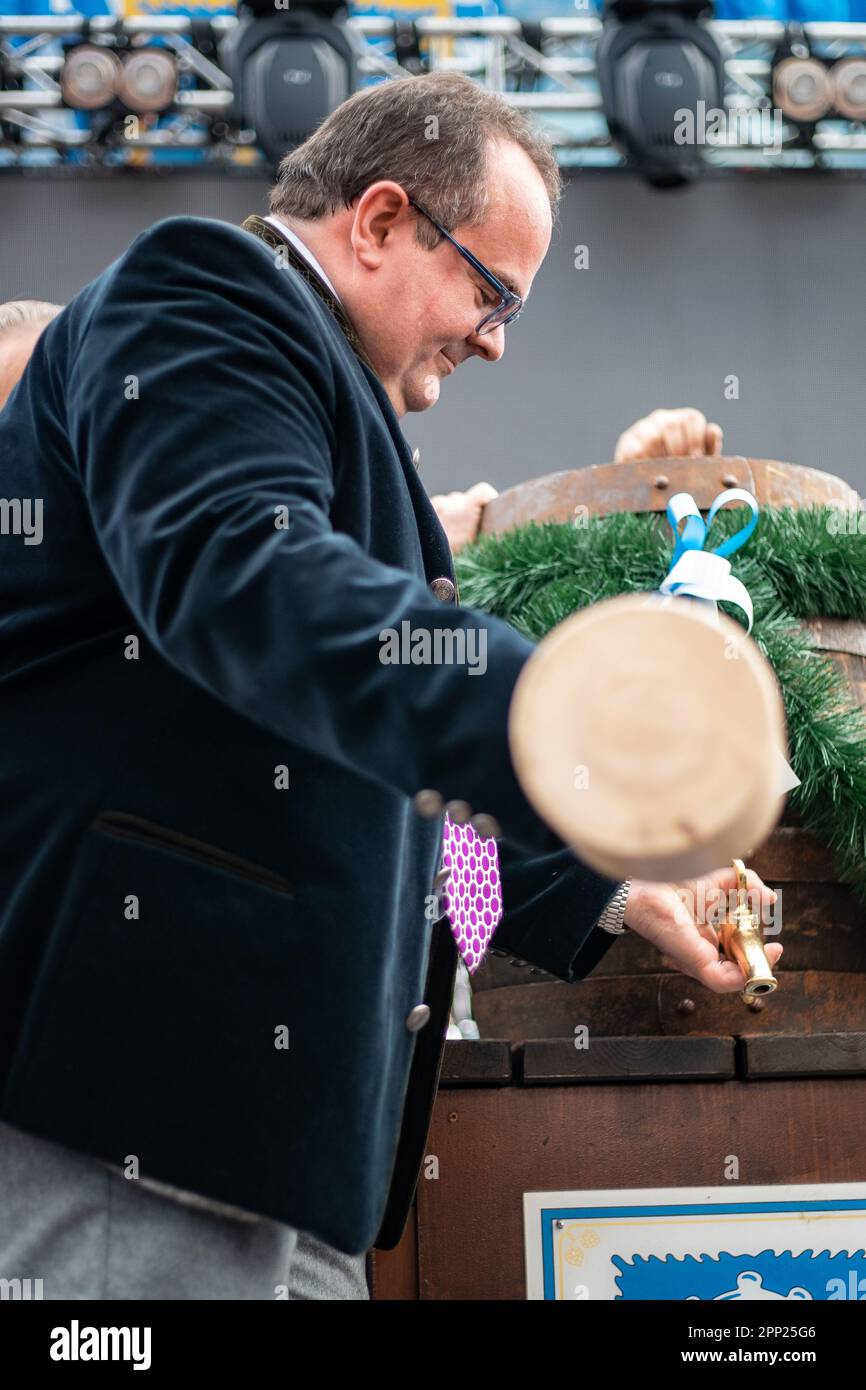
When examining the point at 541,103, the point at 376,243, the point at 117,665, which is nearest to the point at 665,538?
the point at 376,243

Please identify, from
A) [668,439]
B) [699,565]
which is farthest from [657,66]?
[699,565]

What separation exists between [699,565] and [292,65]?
377 centimetres

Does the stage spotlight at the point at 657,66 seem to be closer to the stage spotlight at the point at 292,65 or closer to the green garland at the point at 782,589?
the stage spotlight at the point at 292,65

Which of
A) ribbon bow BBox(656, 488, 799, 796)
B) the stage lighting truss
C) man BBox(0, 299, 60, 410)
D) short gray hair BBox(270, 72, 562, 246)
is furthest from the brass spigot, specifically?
the stage lighting truss

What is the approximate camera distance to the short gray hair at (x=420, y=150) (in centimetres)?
103

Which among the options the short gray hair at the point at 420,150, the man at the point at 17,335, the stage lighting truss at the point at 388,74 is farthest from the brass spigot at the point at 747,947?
the stage lighting truss at the point at 388,74

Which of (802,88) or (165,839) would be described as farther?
(802,88)

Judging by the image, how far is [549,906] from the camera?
127cm

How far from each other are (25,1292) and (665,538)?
1.24 meters

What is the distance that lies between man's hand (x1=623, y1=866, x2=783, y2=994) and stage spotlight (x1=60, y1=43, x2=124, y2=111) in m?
4.51

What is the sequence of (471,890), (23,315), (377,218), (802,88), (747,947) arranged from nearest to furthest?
(377,218) → (471,890) → (747,947) → (23,315) → (802,88)

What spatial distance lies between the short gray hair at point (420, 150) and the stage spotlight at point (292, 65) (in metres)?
3.92

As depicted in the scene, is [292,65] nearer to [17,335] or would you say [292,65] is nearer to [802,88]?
[802,88]

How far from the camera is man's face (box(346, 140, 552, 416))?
1027 millimetres
